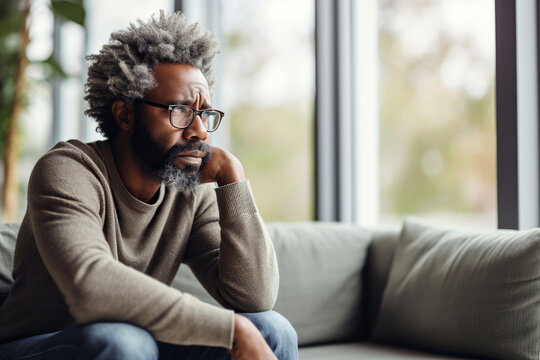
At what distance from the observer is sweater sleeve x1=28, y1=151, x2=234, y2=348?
3.74ft

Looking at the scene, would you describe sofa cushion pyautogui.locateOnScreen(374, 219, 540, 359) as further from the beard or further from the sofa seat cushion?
the beard

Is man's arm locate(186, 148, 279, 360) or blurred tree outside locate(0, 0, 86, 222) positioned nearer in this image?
man's arm locate(186, 148, 279, 360)

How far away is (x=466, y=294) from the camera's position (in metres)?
1.70

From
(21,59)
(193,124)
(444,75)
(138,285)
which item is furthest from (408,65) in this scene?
(21,59)

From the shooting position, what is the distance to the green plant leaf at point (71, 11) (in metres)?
3.13

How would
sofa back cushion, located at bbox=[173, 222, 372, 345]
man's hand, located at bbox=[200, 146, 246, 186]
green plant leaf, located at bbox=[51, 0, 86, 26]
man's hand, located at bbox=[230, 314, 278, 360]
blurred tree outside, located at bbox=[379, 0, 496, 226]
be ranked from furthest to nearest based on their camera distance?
1. green plant leaf, located at bbox=[51, 0, 86, 26]
2. blurred tree outside, located at bbox=[379, 0, 496, 226]
3. sofa back cushion, located at bbox=[173, 222, 372, 345]
4. man's hand, located at bbox=[200, 146, 246, 186]
5. man's hand, located at bbox=[230, 314, 278, 360]

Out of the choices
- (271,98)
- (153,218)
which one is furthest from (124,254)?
(271,98)

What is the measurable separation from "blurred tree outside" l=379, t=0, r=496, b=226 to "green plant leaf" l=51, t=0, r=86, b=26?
1560 mm

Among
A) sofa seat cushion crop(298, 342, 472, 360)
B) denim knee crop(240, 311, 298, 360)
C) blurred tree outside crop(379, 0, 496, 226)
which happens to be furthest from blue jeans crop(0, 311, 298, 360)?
blurred tree outside crop(379, 0, 496, 226)

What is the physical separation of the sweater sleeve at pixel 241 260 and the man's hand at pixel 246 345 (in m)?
0.25

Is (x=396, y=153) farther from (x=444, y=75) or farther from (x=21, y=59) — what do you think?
(x=21, y=59)

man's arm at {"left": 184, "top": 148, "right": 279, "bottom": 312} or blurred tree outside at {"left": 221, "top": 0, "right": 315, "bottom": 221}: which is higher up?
blurred tree outside at {"left": 221, "top": 0, "right": 315, "bottom": 221}

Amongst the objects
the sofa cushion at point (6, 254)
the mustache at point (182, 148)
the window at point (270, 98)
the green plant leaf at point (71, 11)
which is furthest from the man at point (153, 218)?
the green plant leaf at point (71, 11)

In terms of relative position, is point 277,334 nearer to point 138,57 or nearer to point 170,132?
point 170,132
